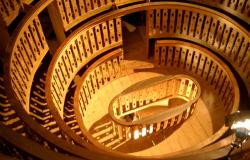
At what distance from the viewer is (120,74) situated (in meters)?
9.03

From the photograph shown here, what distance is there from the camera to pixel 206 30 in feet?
27.0

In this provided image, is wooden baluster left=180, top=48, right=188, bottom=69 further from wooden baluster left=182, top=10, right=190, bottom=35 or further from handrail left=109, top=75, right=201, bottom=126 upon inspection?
handrail left=109, top=75, right=201, bottom=126

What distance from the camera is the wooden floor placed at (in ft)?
25.9

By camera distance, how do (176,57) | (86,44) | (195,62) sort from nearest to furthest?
(86,44)
(195,62)
(176,57)

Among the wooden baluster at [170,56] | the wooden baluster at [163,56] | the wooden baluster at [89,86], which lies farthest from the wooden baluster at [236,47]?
the wooden baluster at [89,86]

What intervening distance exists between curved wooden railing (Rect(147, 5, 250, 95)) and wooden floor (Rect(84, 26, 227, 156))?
3.12 ft

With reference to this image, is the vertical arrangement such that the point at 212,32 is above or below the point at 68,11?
below

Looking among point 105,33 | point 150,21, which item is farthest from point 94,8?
point 150,21

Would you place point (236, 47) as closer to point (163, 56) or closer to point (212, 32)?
point (212, 32)

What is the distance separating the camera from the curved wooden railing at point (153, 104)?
24.4ft

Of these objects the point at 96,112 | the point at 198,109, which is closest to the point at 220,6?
the point at 198,109

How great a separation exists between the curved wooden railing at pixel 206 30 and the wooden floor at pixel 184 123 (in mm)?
952

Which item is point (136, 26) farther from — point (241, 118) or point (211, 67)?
point (241, 118)

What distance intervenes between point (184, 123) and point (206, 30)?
2337 mm
